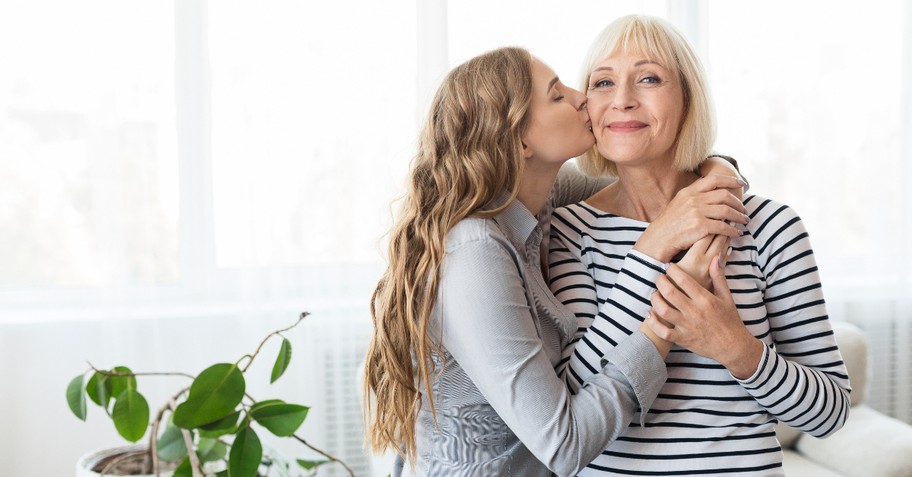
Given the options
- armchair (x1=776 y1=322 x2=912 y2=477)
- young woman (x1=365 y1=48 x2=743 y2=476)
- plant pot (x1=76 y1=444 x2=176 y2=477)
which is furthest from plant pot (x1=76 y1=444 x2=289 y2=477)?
armchair (x1=776 y1=322 x2=912 y2=477)

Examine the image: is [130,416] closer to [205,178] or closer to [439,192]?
[439,192]

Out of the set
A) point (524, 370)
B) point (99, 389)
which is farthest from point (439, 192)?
point (99, 389)

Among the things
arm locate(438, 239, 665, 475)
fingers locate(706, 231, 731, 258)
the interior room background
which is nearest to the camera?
arm locate(438, 239, 665, 475)

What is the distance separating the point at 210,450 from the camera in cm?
186

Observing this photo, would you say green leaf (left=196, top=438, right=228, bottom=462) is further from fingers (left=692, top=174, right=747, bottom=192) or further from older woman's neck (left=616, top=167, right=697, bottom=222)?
fingers (left=692, top=174, right=747, bottom=192)

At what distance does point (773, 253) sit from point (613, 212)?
0.27m

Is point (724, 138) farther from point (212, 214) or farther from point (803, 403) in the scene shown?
point (803, 403)

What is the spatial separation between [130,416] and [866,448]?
2.03 metres

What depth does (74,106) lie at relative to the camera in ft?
9.23

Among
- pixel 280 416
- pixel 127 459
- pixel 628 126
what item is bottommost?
pixel 127 459

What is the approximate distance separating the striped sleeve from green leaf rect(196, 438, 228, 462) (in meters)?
1.16

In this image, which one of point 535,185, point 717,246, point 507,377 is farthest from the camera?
point 535,185

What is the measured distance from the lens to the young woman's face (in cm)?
130

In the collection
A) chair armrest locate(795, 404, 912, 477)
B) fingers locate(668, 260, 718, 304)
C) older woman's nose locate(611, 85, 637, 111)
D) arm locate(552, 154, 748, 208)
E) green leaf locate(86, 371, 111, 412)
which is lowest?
chair armrest locate(795, 404, 912, 477)
